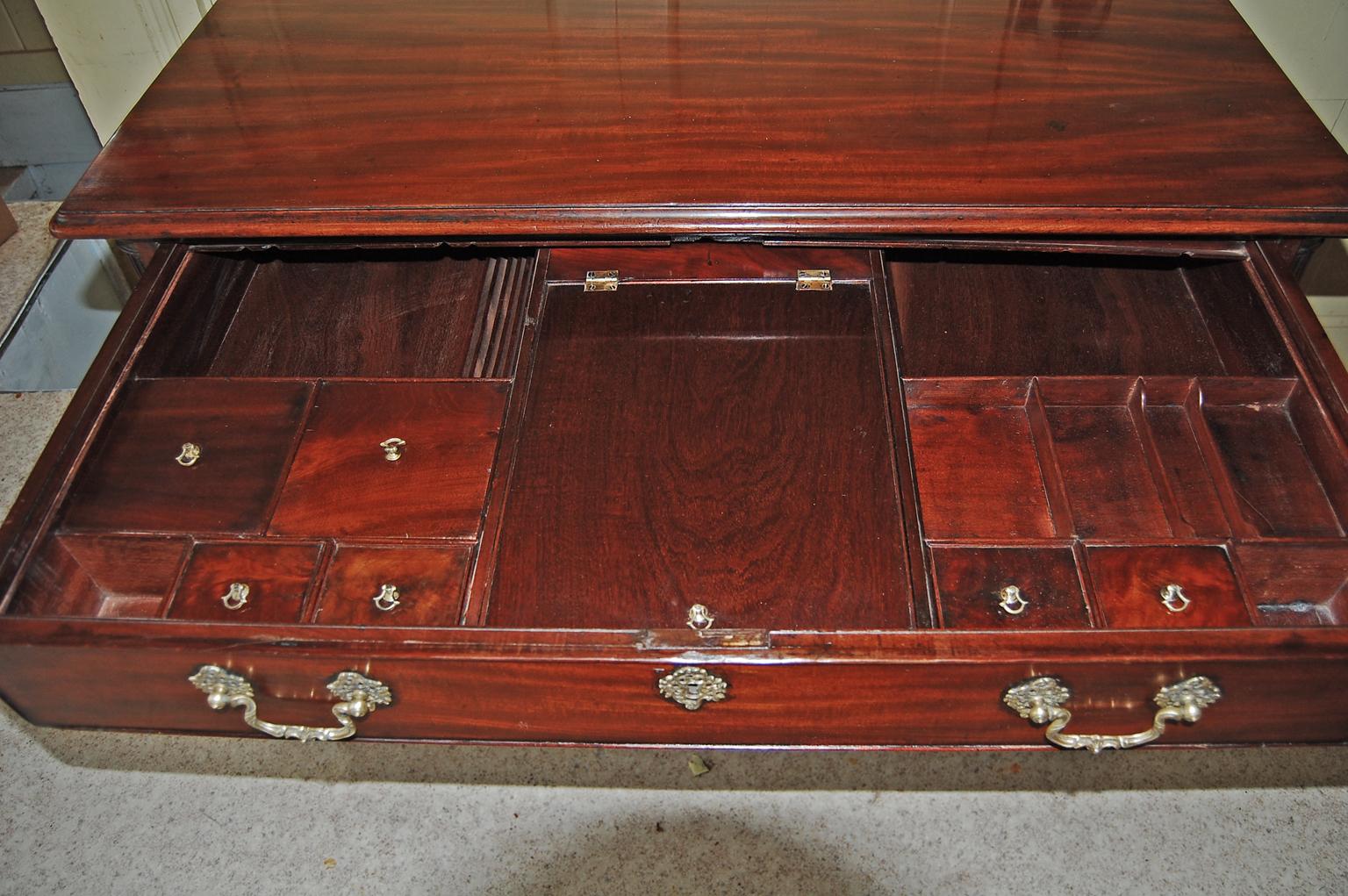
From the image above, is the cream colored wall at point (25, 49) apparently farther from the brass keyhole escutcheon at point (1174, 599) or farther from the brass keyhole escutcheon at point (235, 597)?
the brass keyhole escutcheon at point (1174, 599)

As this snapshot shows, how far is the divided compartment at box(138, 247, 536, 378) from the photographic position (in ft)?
3.59

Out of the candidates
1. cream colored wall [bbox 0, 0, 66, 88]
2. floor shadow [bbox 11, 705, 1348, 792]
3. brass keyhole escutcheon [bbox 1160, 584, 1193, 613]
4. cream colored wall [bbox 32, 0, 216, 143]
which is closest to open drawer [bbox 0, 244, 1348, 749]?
brass keyhole escutcheon [bbox 1160, 584, 1193, 613]

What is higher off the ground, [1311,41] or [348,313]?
[1311,41]

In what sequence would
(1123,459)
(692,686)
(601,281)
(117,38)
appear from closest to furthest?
(692,686) → (1123,459) → (601,281) → (117,38)

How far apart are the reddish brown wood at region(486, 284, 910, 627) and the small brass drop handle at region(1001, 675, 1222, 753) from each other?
11cm

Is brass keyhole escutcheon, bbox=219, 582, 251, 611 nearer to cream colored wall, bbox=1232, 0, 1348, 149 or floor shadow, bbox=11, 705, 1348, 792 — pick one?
floor shadow, bbox=11, 705, 1348, 792

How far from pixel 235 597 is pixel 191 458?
0.55 feet

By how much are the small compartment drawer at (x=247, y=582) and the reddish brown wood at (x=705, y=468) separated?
0.59 feet

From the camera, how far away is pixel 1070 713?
2.46ft

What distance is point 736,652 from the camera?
71cm

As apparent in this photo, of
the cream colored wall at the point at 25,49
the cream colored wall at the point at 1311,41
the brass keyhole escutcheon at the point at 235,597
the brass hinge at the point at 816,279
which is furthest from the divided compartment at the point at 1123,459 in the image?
the cream colored wall at the point at 25,49

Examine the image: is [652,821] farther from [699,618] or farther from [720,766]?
[699,618]

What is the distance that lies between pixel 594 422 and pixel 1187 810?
83 centimetres

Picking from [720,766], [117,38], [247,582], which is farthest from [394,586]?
[117,38]
